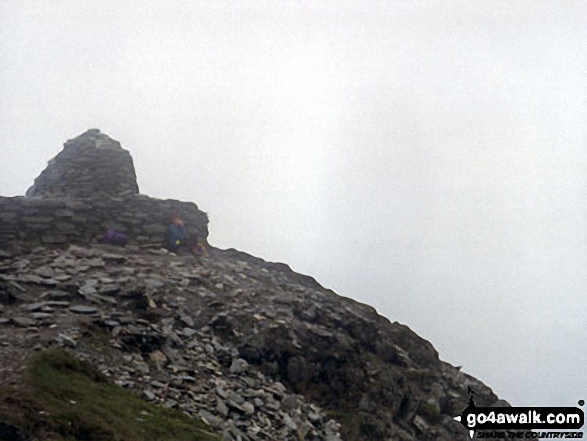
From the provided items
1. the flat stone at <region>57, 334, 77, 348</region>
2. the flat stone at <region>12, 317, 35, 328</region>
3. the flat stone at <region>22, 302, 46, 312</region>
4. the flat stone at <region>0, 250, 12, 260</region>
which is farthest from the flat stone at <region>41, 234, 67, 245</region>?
the flat stone at <region>57, 334, 77, 348</region>

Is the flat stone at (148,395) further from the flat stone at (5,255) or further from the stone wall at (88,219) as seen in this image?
the stone wall at (88,219)

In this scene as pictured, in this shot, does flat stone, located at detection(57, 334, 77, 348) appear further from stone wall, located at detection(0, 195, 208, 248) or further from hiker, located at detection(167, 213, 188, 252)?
hiker, located at detection(167, 213, 188, 252)

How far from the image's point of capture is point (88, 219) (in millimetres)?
24609

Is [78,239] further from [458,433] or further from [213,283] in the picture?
[458,433]

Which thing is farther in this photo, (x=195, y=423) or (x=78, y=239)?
(x=78, y=239)

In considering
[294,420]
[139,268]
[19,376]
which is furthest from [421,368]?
[19,376]

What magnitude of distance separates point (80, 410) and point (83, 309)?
6520mm

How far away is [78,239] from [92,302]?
7.00 meters

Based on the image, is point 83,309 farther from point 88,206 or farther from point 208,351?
point 88,206

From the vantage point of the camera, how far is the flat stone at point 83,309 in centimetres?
1692

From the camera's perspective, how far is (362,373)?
20422 mm

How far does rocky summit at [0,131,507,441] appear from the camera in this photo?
534 inches

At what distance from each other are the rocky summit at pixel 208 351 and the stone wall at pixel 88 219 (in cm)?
22

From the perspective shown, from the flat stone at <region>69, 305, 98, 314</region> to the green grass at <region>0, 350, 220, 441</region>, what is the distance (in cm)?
A: 346
